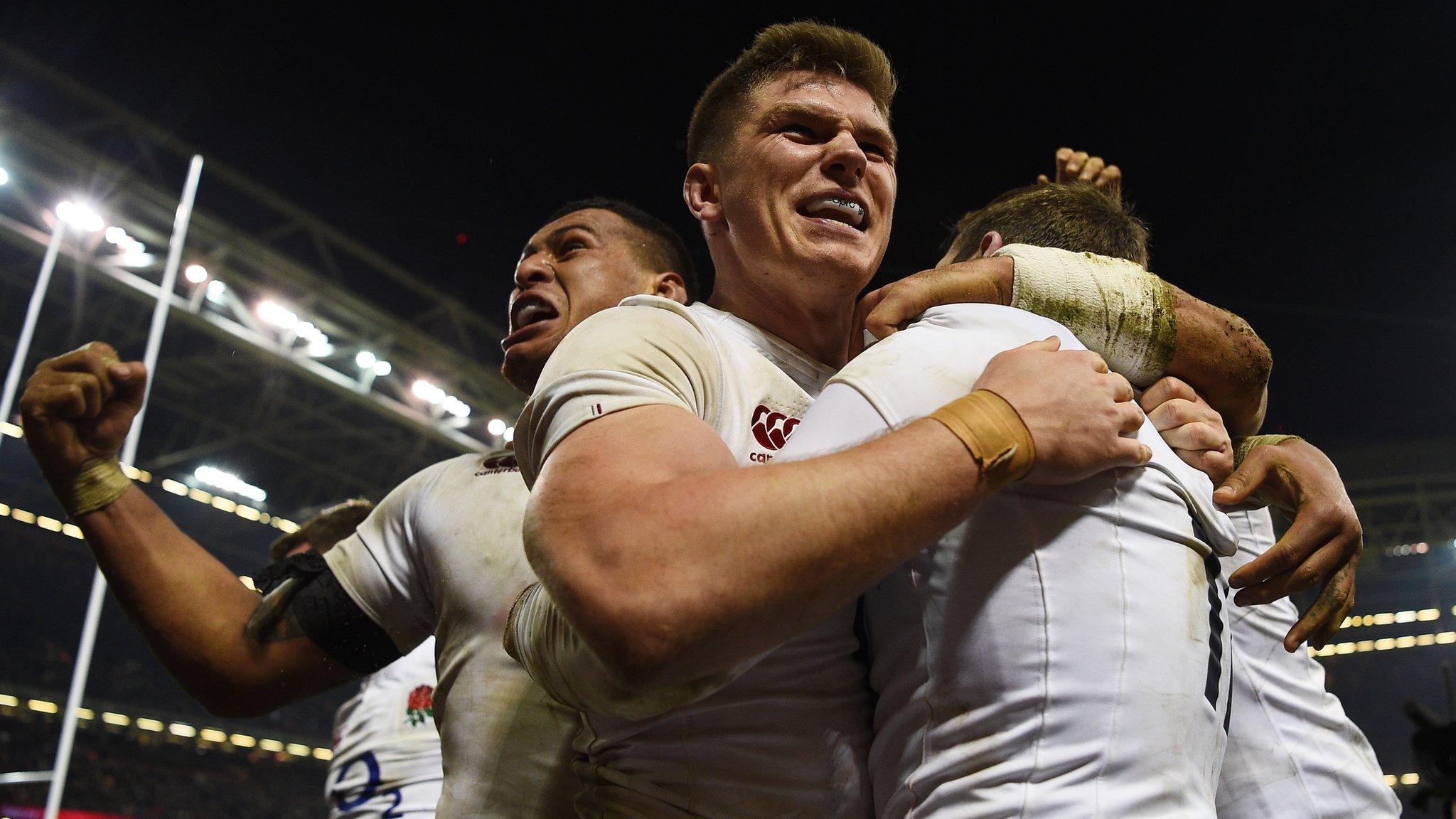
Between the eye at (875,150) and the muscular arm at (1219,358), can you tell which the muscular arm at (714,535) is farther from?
the eye at (875,150)

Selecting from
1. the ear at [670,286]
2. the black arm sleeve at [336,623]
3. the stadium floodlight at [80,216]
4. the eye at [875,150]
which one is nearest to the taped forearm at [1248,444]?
the eye at [875,150]

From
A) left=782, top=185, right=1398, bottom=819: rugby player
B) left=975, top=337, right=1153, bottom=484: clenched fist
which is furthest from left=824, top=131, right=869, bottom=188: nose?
left=975, top=337, right=1153, bottom=484: clenched fist

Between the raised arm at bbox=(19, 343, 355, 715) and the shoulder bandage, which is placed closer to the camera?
the shoulder bandage

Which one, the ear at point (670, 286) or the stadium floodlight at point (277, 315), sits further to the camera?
the stadium floodlight at point (277, 315)

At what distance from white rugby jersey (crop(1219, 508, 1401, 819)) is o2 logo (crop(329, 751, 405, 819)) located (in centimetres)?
242

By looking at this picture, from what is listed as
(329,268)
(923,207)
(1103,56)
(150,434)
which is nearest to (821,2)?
(923,207)

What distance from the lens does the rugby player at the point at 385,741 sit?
319 centimetres

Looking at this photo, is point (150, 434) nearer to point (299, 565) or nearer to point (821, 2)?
point (821, 2)

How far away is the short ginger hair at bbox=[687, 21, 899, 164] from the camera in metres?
1.76

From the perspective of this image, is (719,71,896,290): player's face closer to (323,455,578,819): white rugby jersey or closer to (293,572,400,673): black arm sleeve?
(323,455,578,819): white rugby jersey

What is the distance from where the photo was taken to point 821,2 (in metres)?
5.16

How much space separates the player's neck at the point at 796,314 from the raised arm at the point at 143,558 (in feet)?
3.38

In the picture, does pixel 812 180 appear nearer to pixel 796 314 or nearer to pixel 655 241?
pixel 796 314

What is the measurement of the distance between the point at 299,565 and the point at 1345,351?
29.0 feet
